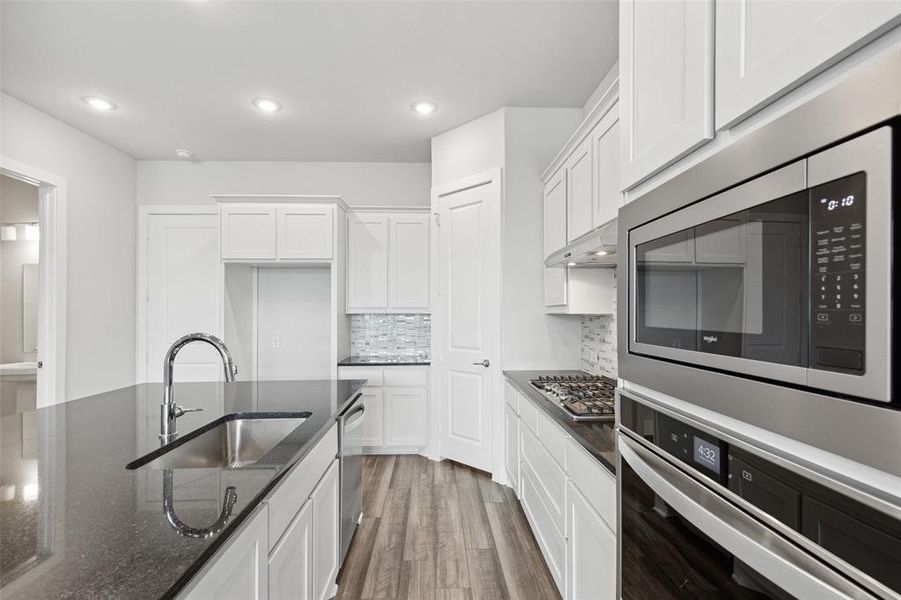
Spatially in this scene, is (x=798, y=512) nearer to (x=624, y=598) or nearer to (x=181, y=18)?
(x=624, y=598)

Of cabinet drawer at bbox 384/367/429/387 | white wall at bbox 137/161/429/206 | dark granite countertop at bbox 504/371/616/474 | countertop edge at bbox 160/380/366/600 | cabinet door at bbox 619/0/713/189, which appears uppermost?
white wall at bbox 137/161/429/206

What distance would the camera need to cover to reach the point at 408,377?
3957mm

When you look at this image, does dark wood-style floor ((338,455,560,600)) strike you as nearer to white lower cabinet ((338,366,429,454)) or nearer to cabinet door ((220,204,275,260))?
white lower cabinet ((338,366,429,454))

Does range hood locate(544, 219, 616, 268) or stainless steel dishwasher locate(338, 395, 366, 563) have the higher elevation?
range hood locate(544, 219, 616, 268)

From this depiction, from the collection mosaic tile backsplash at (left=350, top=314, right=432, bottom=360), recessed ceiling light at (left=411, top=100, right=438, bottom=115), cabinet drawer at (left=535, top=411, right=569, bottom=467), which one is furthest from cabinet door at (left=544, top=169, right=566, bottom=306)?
mosaic tile backsplash at (left=350, top=314, right=432, bottom=360)

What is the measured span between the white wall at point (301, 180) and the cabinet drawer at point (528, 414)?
8.50 ft

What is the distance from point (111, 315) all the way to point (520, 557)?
4.16 meters

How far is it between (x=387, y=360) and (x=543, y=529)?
2.33 metres

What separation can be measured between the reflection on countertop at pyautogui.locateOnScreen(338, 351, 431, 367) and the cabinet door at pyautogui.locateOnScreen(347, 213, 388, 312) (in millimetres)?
520

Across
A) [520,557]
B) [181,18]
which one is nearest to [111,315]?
[181,18]

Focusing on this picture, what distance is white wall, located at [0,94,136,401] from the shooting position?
334 centimetres

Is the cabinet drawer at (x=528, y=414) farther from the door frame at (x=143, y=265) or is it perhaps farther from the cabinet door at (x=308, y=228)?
the door frame at (x=143, y=265)

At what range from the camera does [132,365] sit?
4.34 metres

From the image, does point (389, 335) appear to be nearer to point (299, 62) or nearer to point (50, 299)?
point (299, 62)
